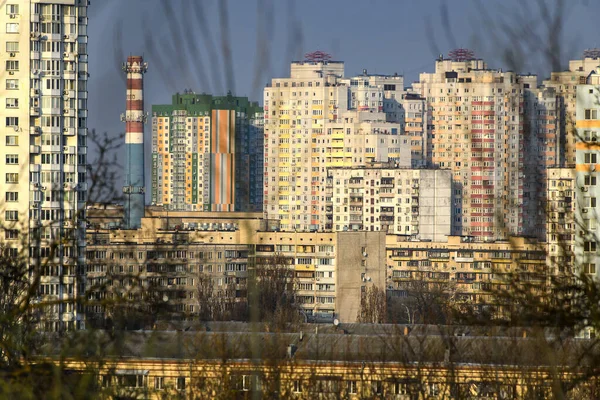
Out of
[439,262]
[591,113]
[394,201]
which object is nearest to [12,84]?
[591,113]

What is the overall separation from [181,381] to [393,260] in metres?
19.6

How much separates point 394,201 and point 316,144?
5.04 meters

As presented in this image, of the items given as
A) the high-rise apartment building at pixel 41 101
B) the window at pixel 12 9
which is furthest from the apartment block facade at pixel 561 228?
the window at pixel 12 9

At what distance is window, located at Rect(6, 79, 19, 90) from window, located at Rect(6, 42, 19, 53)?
12.2 inches

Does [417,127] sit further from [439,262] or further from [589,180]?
[589,180]

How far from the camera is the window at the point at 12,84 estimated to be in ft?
44.0

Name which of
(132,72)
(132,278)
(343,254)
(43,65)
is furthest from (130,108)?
(132,278)

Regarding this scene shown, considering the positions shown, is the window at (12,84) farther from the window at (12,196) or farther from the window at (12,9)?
the window at (12,196)

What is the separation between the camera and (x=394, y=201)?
29266 mm

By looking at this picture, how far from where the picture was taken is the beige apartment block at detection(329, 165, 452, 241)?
29.0 m

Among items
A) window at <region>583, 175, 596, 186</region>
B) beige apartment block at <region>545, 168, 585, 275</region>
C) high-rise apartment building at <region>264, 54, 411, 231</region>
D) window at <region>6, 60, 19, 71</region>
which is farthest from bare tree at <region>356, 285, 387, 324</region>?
beige apartment block at <region>545, 168, 585, 275</region>

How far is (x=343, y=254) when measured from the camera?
2317 cm

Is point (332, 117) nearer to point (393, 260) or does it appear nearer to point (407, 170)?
point (407, 170)

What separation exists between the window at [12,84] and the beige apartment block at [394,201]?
15963mm
